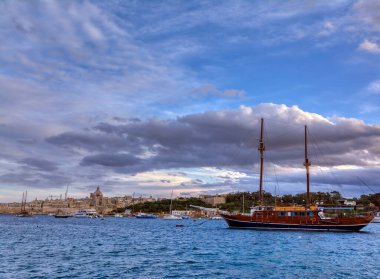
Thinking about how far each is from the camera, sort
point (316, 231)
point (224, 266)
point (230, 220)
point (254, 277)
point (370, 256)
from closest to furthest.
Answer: point (254, 277), point (224, 266), point (370, 256), point (316, 231), point (230, 220)

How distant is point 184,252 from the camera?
58.2m

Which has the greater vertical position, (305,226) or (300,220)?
(300,220)

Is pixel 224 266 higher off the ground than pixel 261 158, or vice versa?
pixel 261 158

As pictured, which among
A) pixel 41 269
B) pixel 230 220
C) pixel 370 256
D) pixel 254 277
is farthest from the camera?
pixel 230 220

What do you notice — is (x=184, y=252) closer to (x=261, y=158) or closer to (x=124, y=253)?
(x=124, y=253)

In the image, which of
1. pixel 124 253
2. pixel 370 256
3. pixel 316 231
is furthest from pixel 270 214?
pixel 124 253

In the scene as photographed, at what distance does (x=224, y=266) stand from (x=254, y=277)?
721 centimetres

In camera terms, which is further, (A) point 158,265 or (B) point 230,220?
(B) point 230,220

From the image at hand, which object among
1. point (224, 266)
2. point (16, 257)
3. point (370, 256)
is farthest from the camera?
point (370, 256)

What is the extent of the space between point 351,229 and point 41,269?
8307 centimetres

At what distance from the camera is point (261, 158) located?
114312mm

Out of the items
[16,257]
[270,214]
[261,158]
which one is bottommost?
[16,257]

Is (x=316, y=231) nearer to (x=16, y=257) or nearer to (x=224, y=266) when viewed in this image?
(x=224, y=266)

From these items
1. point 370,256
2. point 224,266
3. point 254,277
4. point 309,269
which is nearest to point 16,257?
point 224,266
